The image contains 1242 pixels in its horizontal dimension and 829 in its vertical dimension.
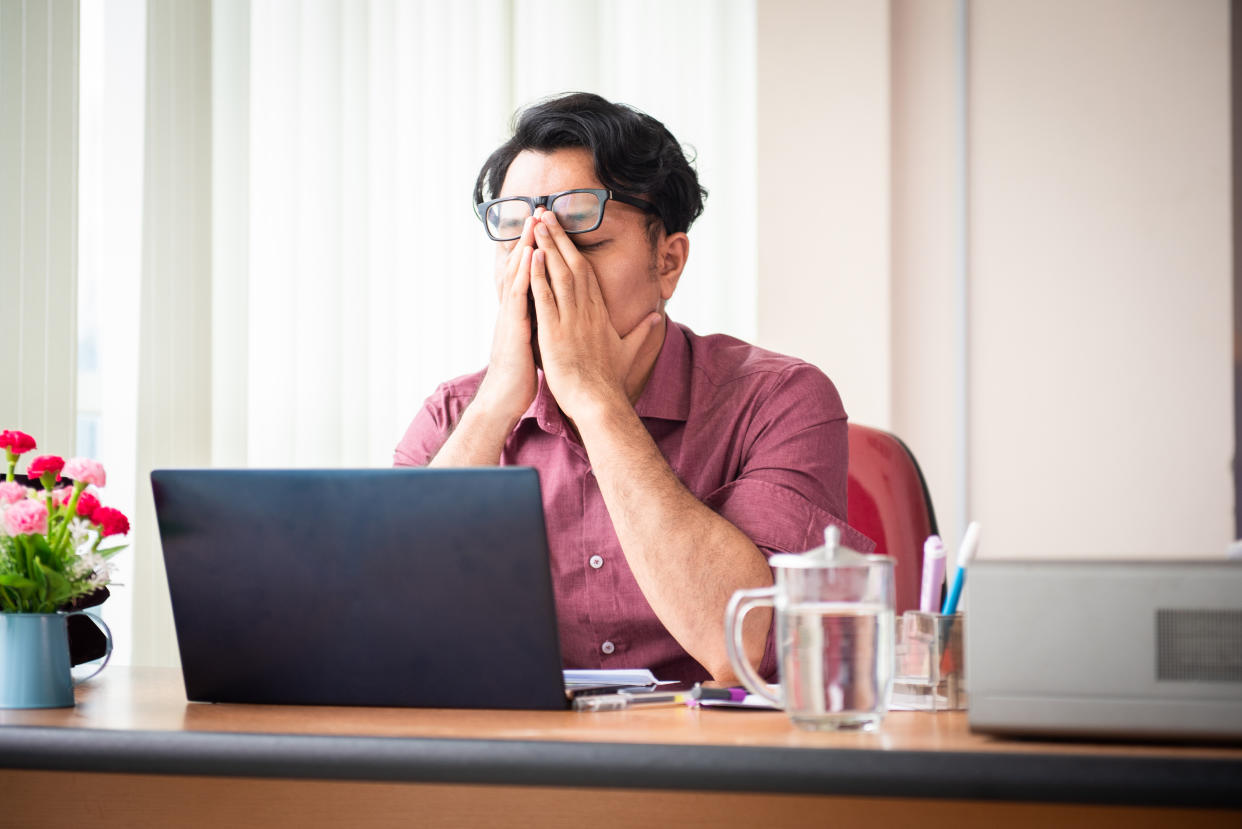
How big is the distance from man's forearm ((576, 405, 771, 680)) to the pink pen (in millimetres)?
202

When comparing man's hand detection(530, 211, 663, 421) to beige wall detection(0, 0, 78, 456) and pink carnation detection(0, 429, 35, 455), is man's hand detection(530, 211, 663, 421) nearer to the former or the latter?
pink carnation detection(0, 429, 35, 455)

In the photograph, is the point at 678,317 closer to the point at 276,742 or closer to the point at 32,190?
the point at 32,190

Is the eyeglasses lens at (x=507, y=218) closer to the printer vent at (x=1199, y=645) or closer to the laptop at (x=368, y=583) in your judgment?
the laptop at (x=368, y=583)

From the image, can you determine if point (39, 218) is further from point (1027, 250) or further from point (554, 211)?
point (1027, 250)

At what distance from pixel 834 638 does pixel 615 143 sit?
0.86 m

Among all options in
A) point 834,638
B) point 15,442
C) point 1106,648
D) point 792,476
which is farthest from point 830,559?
point 15,442

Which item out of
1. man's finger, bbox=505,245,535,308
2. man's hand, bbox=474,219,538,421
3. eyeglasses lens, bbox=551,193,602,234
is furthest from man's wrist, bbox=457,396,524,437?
eyeglasses lens, bbox=551,193,602,234

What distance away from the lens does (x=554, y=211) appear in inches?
54.1

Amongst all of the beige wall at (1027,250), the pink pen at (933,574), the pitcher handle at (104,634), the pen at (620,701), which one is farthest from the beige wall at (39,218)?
the pink pen at (933,574)

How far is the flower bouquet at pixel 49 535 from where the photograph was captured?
2.94 feet

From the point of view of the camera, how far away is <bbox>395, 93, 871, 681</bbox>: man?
1.26 m

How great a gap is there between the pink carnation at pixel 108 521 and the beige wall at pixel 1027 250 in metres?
1.59

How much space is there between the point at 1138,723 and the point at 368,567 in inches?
18.9

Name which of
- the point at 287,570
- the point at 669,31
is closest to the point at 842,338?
the point at 669,31
